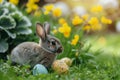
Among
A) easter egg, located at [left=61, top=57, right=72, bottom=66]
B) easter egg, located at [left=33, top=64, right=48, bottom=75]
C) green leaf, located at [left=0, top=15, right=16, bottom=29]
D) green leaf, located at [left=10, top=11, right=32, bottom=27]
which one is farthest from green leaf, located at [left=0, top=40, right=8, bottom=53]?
easter egg, located at [left=33, top=64, right=48, bottom=75]

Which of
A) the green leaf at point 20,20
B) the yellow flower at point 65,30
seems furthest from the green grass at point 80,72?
the green leaf at point 20,20

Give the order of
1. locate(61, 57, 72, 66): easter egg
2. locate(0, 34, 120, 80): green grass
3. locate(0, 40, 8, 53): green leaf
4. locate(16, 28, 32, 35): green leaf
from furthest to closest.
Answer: locate(16, 28, 32, 35): green leaf, locate(0, 40, 8, 53): green leaf, locate(61, 57, 72, 66): easter egg, locate(0, 34, 120, 80): green grass

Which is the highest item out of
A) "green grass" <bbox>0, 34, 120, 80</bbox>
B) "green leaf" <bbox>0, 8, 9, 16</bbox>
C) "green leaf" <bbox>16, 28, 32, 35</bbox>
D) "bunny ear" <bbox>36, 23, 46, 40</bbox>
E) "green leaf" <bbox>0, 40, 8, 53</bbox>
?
"green leaf" <bbox>0, 8, 9, 16</bbox>

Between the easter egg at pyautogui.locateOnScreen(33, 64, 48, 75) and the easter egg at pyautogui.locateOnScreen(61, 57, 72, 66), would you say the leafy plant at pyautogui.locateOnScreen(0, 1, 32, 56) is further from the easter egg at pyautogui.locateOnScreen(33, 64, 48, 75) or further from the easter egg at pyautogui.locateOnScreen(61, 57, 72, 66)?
the easter egg at pyautogui.locateOnScreen(33, 64, 48, 75)

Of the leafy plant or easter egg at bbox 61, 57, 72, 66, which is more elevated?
the leafy plant

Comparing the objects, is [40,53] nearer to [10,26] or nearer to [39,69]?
[39,69]

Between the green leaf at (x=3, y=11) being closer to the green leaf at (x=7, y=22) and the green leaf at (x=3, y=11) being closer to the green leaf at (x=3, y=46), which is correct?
the green leaf at (x=7, y=22)

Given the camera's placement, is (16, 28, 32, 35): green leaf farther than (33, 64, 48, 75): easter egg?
Yes

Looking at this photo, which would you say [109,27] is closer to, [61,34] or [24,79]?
[61,34]

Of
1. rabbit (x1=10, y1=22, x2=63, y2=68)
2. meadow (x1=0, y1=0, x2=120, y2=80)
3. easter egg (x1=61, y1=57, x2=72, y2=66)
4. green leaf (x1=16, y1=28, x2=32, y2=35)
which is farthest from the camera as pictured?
green leaf (x1=16, y1=28, x2=32, y2=35)
